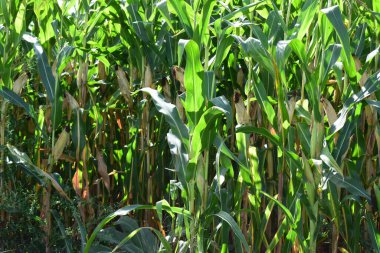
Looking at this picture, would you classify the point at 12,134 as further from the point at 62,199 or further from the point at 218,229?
the point at 218,229

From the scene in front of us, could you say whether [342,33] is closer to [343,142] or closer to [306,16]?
[306,16]

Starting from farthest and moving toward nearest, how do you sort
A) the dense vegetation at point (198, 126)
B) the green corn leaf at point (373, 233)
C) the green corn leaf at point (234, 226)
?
the green corn leaf at point (373, 233) < the dense vegetation at point (198, 126) < the green corn leaf at point (234, 226)

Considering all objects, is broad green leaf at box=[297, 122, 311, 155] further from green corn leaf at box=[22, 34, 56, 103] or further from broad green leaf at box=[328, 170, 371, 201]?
green corn leaf at box=[22, 34, 56, 103]

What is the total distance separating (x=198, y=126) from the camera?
116 inches

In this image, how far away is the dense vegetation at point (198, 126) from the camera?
2984mm

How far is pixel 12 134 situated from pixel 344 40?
72.2 inches

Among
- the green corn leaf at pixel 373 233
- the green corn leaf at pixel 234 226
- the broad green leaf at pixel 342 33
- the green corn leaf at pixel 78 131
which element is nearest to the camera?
the broad green leaf at pixel 342 33

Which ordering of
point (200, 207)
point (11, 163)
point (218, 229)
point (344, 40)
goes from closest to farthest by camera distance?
point (344, 40) → point (200, 207) → point (218, 229) → point (11, 163)

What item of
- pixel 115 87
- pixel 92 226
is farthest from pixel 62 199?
pixel 115 87

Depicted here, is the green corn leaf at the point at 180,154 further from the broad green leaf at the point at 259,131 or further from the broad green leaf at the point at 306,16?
the broad green leaf at the point at 306,16

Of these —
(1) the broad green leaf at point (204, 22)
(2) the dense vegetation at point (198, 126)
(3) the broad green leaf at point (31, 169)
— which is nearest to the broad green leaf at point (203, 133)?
(2) the dense vegetation at point (198, 126)

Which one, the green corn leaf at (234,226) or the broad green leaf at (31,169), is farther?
the broad green leaf at (31,169)

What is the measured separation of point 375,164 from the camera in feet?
11.3

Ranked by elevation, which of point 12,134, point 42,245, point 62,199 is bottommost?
point 42,245
